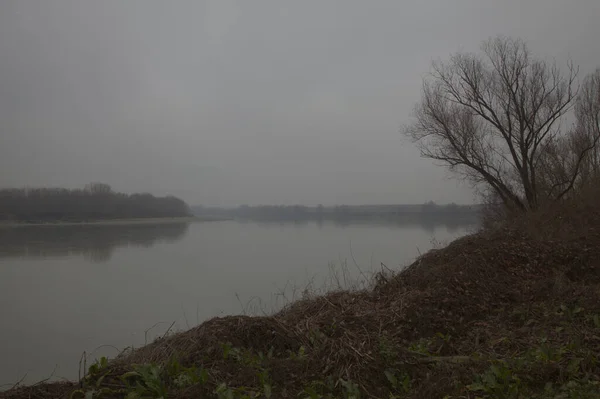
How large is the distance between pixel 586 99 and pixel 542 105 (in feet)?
19.1

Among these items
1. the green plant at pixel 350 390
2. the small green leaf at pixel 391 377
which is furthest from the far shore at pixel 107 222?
the small green leaf at pixel 391 377

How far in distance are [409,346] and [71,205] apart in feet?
154

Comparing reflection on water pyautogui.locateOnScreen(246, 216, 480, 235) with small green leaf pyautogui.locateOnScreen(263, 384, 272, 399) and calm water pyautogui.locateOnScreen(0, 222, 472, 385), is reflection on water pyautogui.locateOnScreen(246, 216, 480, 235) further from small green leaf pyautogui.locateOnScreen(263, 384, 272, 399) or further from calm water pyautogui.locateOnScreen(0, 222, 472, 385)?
small green leaf pyautogui.locateOnScreen(263, 384, 272, 399)

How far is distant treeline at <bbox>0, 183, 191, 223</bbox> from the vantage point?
37125mm

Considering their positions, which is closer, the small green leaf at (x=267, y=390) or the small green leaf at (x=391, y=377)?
the small green leaf at (x=267, y=390)

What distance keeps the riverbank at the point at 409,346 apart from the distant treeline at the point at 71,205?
1575 inches

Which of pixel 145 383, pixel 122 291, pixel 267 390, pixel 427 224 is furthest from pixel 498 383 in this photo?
pixel 427 224

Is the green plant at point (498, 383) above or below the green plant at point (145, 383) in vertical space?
above

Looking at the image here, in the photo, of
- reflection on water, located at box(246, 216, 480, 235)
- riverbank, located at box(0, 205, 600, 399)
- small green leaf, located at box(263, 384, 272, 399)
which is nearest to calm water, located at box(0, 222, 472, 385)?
riverbank, located at box(0, 205, 600, 399)

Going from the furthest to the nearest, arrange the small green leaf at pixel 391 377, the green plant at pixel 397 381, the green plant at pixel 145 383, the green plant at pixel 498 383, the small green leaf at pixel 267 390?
the small green leaf at pixel 391 377
the green plant at pixel 397 381
the small green leaf at pixel 267 390
the green plant at pixel 145 383
the green plant at pixel 498 383

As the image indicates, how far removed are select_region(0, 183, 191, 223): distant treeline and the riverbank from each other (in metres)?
40.0

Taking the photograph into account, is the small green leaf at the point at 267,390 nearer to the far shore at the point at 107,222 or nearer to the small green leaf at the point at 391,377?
the small green leaf at the point at 391,377

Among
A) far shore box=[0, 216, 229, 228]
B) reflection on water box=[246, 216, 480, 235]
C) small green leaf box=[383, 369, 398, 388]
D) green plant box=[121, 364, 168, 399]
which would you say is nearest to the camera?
green plant box=[121, 364, 168, 399]

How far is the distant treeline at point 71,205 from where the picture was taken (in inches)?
1462
